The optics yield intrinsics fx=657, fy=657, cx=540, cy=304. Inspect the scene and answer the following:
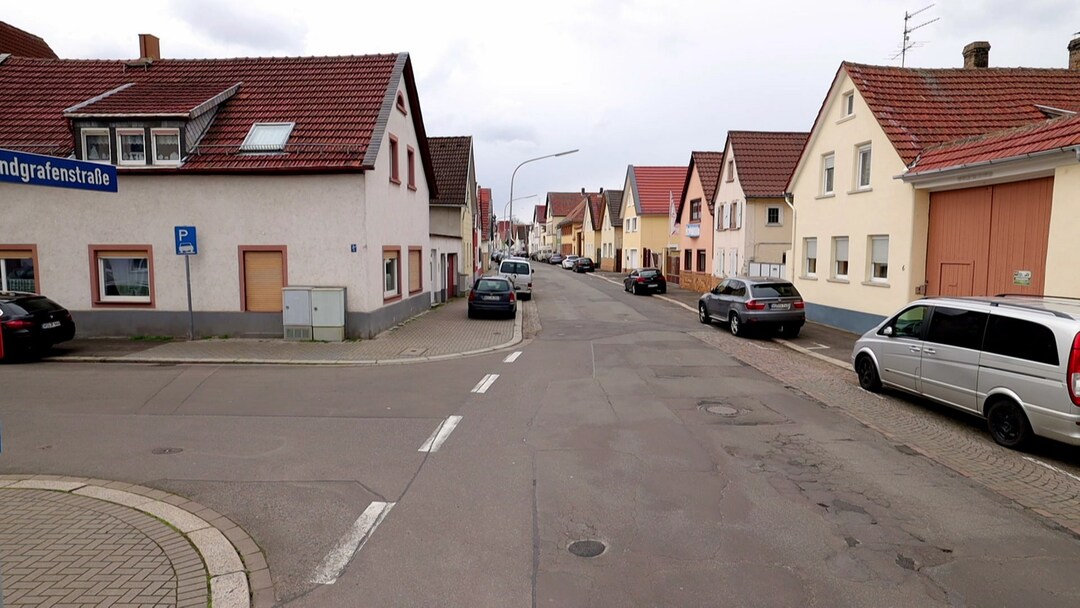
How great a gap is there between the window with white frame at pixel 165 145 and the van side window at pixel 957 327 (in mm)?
16371

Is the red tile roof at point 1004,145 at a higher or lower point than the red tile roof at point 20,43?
lower

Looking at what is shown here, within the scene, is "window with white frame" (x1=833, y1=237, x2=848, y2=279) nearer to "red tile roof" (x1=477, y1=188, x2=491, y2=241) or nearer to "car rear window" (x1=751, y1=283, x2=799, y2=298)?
"car rear window" (x1=751, y1=283, x2=799, y2=298)

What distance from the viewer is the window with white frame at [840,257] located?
19.4 m

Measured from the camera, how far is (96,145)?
16438mm

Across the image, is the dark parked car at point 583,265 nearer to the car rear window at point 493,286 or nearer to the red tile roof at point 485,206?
the red tile roof at point 485,206

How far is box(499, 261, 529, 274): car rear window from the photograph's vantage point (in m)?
30.1

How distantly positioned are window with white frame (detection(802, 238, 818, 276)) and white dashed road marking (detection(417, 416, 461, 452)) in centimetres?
1613

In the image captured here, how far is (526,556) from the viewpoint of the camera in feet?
15.7

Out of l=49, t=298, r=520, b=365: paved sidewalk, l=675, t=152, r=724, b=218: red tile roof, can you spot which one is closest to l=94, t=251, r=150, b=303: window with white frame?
l=49, t=298, r=520, b=365: paved sidewalk

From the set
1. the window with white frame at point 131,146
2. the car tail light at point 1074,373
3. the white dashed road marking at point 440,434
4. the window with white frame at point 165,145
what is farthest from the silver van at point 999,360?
the window with white frame at point 131,146

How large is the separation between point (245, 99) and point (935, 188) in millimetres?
17678

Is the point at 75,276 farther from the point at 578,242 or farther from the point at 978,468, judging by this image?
the point at 578,242

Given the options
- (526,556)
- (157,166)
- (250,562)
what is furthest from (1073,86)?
(157,166)

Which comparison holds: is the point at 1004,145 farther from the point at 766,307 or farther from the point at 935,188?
the point at 766,307
